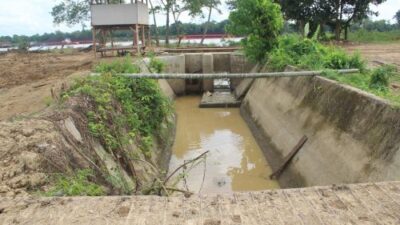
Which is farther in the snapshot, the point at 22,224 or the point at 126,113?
the point at 126,113

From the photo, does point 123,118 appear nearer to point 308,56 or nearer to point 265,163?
point 265,163

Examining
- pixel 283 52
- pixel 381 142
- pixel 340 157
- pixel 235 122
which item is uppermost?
pixel 283 52

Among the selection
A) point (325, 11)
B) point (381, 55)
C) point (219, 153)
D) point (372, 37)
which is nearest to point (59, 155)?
point (219, 153)

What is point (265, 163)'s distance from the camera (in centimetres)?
887

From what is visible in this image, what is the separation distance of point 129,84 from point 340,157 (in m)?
4.67

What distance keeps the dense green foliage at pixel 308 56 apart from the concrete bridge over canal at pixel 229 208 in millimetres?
6621

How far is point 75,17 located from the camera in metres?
34.5

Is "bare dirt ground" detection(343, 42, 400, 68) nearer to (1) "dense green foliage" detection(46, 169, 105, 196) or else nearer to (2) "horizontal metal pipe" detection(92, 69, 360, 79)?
(2) "horizontal metal pipe" detection(92, 69, 360, 79)

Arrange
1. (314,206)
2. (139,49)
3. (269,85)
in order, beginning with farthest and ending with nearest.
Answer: (139,49), (269,85), (314,206)

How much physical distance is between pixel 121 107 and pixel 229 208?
190 inches

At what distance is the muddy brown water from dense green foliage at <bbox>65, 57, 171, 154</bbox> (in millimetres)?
1105

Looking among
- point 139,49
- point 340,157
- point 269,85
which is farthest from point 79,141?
point 139,49

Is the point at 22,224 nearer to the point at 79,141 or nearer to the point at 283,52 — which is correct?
the point at 79,141

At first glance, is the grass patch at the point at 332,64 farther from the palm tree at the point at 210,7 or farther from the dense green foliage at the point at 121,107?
the palm tree at the point at 210,7
